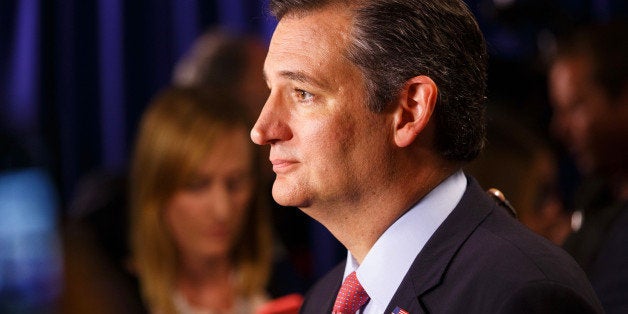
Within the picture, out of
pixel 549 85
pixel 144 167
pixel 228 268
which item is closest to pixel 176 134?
pixel 144 167

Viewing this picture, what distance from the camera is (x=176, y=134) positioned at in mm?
2957

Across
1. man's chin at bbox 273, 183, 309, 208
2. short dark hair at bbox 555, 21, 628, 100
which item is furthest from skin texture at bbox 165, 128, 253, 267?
man's chin at bbox 273, 183, 309, 208

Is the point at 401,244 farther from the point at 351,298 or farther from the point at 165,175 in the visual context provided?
the point at 165,175

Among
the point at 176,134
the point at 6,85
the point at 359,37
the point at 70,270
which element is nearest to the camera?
the point at 359,37

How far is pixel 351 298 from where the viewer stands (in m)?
1.78

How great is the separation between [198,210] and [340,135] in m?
1.34

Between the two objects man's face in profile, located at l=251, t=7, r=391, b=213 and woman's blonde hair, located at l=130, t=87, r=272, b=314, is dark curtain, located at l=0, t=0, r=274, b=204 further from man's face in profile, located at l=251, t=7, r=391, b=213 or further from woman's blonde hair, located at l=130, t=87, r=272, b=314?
man's face in profile, located at l=251, t=7, r=391, b=213

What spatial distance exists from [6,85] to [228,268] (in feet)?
3.73

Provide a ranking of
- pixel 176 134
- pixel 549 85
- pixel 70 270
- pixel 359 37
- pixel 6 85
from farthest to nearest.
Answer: pixel 549 85 → pixel 6 85 → pixel 176 134 → pixel 70 270 → pixel 359 37

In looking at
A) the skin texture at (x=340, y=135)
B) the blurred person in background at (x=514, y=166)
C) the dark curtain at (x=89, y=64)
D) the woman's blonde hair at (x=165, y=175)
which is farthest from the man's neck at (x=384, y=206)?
the dark curtain at (x=89, y=64)

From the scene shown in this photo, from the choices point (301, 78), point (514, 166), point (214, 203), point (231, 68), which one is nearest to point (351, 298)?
point (301, 78)

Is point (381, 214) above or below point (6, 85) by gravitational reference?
above

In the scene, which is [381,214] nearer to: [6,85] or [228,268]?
[228,268]

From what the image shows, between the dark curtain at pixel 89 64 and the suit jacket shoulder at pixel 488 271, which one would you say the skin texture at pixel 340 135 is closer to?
the suit jacket shoulder at pixel 488 271
